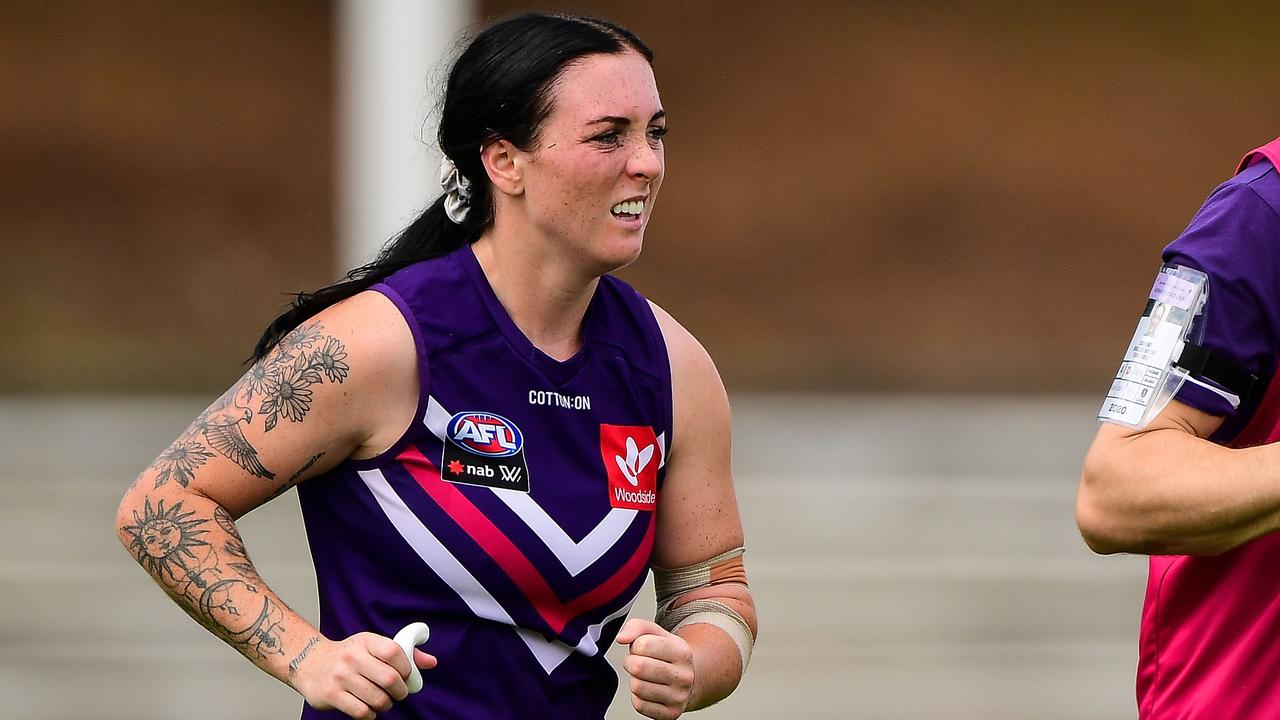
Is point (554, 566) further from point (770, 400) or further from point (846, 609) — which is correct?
Answer: point (770, 400)

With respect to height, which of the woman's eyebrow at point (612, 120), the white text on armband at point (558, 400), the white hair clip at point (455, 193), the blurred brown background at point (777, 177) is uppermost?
the woman's eyebrow at point (612, 120)

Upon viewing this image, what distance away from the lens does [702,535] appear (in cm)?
251

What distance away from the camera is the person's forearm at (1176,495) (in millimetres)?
1849

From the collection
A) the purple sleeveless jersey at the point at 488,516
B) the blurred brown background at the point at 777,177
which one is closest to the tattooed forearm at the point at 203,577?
the purple sleeveless jersey at the point at 488,516

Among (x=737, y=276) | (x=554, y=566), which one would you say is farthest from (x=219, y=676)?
(x=737, y=276)

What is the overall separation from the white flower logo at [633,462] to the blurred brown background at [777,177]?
6785 millimetres

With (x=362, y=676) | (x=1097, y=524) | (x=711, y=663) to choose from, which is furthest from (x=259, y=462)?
(x=1097, y=524)

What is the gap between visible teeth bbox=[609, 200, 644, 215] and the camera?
2326mm

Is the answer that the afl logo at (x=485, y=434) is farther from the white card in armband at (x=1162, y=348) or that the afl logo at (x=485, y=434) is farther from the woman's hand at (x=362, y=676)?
the white card in armband at (x=1162, y=348)

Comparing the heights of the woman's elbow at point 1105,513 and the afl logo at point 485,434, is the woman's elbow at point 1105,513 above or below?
above

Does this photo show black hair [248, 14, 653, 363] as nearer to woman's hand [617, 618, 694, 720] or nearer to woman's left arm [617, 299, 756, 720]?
woman's left arm [617, 299, 756, 720]

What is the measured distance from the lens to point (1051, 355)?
9.52 m

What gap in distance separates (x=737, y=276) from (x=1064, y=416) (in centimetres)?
194

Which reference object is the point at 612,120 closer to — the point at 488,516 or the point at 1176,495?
the point at 488,516
